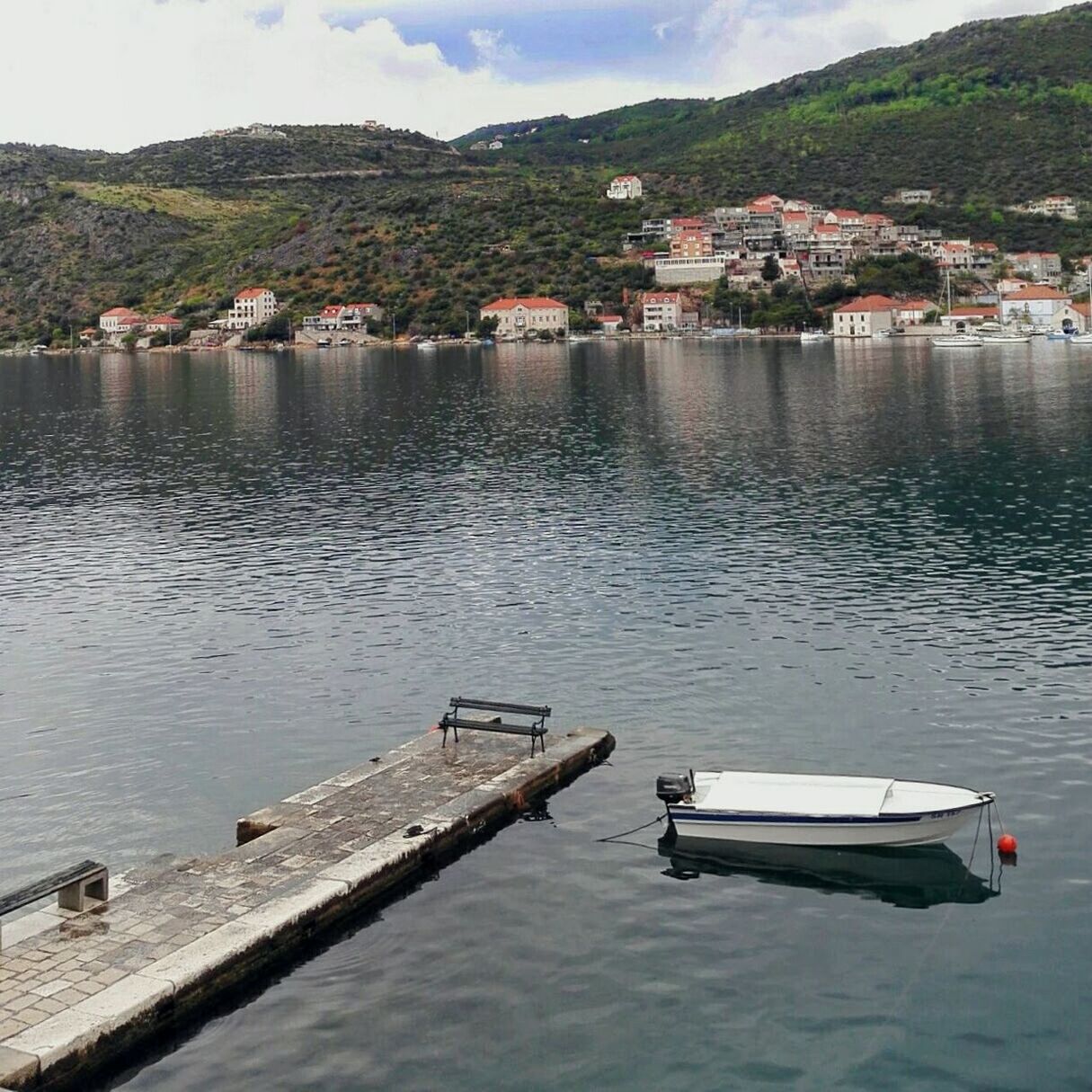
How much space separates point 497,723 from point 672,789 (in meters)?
6.65

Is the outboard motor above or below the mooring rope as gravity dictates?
above

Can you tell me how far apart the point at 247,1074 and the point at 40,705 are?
61.6 ft

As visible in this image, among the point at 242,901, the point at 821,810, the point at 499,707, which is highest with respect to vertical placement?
the point at 499,707

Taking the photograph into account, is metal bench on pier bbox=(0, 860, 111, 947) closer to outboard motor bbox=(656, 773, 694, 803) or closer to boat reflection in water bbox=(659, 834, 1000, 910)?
boat reflection in water bbox=(659, 834, 1000, 910)

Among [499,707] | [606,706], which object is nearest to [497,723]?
[499,707]

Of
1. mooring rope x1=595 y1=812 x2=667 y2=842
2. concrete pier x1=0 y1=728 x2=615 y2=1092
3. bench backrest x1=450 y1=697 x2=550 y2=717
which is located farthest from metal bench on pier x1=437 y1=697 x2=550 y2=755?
mooring rope x1=595 y1=812 x2=667 y2=842

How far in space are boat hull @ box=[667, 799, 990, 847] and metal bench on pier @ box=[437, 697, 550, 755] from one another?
5.12m

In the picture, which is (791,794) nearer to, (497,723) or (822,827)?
(822,827)

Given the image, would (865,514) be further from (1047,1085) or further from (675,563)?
(1047,1085)

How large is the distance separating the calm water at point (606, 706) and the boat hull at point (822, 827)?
2.46 ft

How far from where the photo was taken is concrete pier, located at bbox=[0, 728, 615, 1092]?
1888 cm

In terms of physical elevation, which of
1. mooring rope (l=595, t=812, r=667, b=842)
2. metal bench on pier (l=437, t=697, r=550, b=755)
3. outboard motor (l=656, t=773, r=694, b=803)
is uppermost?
metal bench on pier (l=437, t=697, r=550, b=755)

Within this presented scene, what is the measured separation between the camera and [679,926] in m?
22.7

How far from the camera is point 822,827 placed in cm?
2517
